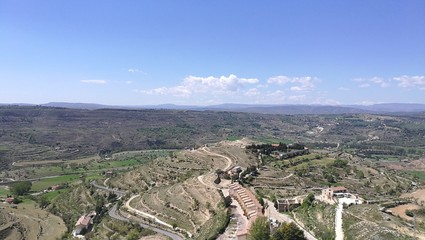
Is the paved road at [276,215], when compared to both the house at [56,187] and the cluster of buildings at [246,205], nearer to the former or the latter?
the cluster of buildings at [246,205]

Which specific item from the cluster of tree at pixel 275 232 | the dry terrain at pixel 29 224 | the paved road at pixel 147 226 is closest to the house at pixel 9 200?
the dry terrain at pixel 29 224

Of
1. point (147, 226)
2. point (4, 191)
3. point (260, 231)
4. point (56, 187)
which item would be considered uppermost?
point (260, 231)

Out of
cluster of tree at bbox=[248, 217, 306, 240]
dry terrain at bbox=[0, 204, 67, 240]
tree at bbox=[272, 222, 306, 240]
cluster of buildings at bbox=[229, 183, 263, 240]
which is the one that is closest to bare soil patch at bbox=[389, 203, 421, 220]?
cluster of tree at bbox=[248, 217, 306, 240]

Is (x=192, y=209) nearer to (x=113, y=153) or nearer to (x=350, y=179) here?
(x=350, y=179)

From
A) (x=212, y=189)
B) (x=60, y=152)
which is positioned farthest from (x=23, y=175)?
(x=212, y=189)

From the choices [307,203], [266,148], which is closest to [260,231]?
[307,203]

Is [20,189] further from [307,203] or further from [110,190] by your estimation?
[307,203]

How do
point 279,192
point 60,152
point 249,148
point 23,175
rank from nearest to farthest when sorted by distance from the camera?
point 279,192 < point 249,148 < point 23,175 < point 60,152
